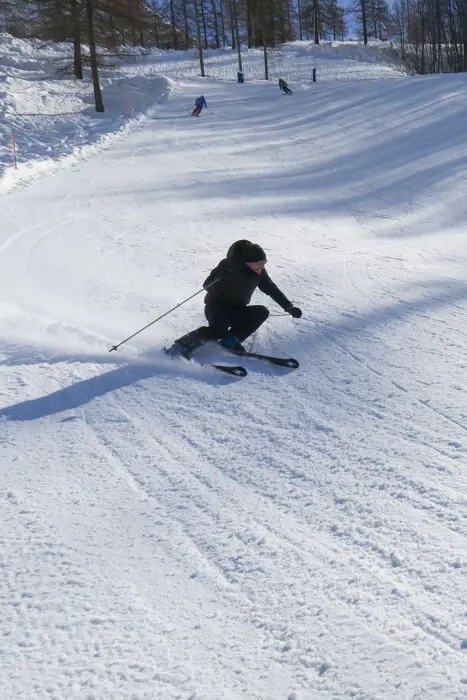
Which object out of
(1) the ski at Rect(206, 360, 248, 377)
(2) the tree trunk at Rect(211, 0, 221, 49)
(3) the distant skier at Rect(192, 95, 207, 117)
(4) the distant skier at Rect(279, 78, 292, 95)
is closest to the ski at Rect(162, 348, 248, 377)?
(1) the ski at Rect(206, 360, 248, 377)

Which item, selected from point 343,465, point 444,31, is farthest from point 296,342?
point 444,31

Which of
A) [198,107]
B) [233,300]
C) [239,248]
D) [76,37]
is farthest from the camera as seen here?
[76,37]

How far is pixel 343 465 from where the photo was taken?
4.13 m

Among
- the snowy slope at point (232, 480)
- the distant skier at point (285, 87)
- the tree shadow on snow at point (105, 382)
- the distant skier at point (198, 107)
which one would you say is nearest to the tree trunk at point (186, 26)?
the distant skier at point (285, 87)

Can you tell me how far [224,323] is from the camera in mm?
5926

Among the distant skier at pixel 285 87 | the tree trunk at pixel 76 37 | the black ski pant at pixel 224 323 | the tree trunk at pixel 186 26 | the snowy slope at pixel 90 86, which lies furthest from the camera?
the tree trunk at pixel 186 26

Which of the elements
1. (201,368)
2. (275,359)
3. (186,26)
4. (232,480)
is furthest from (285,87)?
(186,26)

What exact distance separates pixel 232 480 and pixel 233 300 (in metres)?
2.24

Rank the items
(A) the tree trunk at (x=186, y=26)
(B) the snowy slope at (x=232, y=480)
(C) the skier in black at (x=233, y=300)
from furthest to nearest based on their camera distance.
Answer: (A) the tree trunk at (x=186, y=26), (C) the skier in black at (x=233, y=300), (B) the snowy slope at (x=232, y=480)

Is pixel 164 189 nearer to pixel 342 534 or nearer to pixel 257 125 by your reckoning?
pixel 257 125

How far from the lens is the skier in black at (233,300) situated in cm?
565

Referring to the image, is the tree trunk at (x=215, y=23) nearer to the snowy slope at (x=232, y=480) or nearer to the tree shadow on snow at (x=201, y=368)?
the snowy slope at (x=232, y=480)

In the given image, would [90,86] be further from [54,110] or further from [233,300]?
[233,300]

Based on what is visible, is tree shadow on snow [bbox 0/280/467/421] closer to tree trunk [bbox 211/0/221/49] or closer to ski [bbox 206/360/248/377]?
ski [bbox 206/360/248/377]
